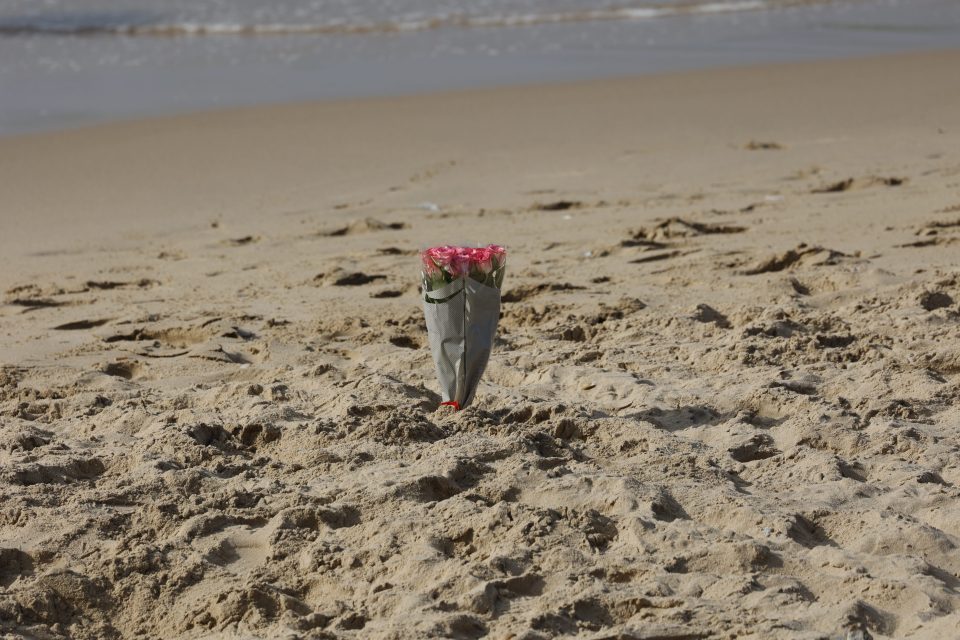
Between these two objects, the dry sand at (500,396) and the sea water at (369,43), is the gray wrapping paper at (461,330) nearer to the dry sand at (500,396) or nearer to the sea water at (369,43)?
the dry sand at (500,396)

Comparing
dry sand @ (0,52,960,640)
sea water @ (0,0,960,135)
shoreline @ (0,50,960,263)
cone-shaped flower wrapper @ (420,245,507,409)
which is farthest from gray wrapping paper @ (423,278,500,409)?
sea water @ (0,0,960,135)

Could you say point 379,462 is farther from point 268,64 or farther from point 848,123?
point 268,64

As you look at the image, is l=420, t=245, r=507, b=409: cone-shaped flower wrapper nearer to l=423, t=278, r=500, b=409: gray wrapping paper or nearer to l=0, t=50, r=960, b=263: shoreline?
l=423, t=278, r=500, b=409: gray wrapping paper

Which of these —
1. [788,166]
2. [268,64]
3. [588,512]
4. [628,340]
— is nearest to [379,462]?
[588,512]

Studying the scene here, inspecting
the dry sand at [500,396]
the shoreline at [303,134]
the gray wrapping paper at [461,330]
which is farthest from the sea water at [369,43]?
the gray wrapping paper at [461,330]

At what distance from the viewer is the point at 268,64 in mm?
13484

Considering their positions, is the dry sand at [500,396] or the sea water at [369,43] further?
the sea water at [369,43]

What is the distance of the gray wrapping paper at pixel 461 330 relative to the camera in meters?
3.99

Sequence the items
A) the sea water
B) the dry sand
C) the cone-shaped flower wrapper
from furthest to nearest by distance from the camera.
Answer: the sea water → the cone-shaped flower wrapper → the dry sand

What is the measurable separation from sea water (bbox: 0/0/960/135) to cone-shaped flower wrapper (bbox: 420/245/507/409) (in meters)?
6.71

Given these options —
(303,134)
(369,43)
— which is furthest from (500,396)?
(369,43)

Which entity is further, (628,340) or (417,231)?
(417,231)

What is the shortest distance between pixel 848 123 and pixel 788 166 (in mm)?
1414

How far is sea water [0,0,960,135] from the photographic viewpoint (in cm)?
1155
